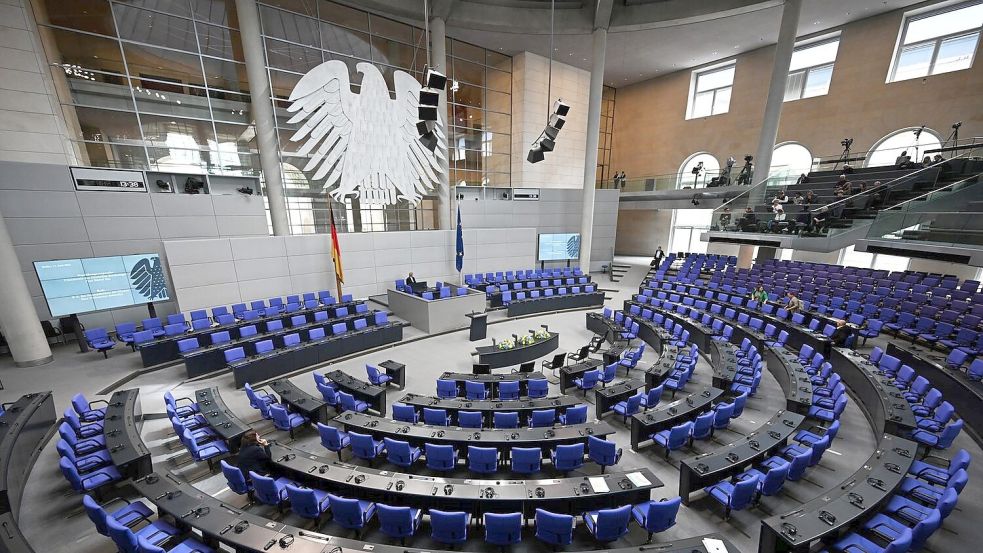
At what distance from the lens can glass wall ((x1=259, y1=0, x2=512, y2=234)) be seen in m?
15.3

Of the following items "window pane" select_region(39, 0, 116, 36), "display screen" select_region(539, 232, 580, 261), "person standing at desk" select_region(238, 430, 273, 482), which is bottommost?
"person standing at desk" select_region(238, 430, 273, 482)

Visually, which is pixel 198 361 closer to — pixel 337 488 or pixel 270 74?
pixel 337 488

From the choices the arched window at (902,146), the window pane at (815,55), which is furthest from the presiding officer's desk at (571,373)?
the window pane at (815,55)

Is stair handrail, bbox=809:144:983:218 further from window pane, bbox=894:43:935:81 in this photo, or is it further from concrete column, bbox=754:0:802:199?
window pane, bbox=894:43:935:81

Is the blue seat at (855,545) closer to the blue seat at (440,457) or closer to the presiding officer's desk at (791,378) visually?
the presiding officer's desk at (791,378)

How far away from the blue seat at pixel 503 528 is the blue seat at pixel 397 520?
0.97 meters

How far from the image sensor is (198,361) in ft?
31.1

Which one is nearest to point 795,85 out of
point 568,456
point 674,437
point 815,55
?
point 815,55

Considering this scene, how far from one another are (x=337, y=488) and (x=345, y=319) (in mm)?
8096

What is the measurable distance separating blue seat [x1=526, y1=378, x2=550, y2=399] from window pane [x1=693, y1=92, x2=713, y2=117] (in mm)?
25985

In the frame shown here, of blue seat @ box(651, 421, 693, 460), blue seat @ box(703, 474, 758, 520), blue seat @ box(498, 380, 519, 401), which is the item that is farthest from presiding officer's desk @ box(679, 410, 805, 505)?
blue seat @ box(498, 380, 519, 401)

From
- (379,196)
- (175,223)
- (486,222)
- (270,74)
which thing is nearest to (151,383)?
(175,223)

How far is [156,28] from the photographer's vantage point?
1284 cm

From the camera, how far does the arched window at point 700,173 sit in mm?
21484
